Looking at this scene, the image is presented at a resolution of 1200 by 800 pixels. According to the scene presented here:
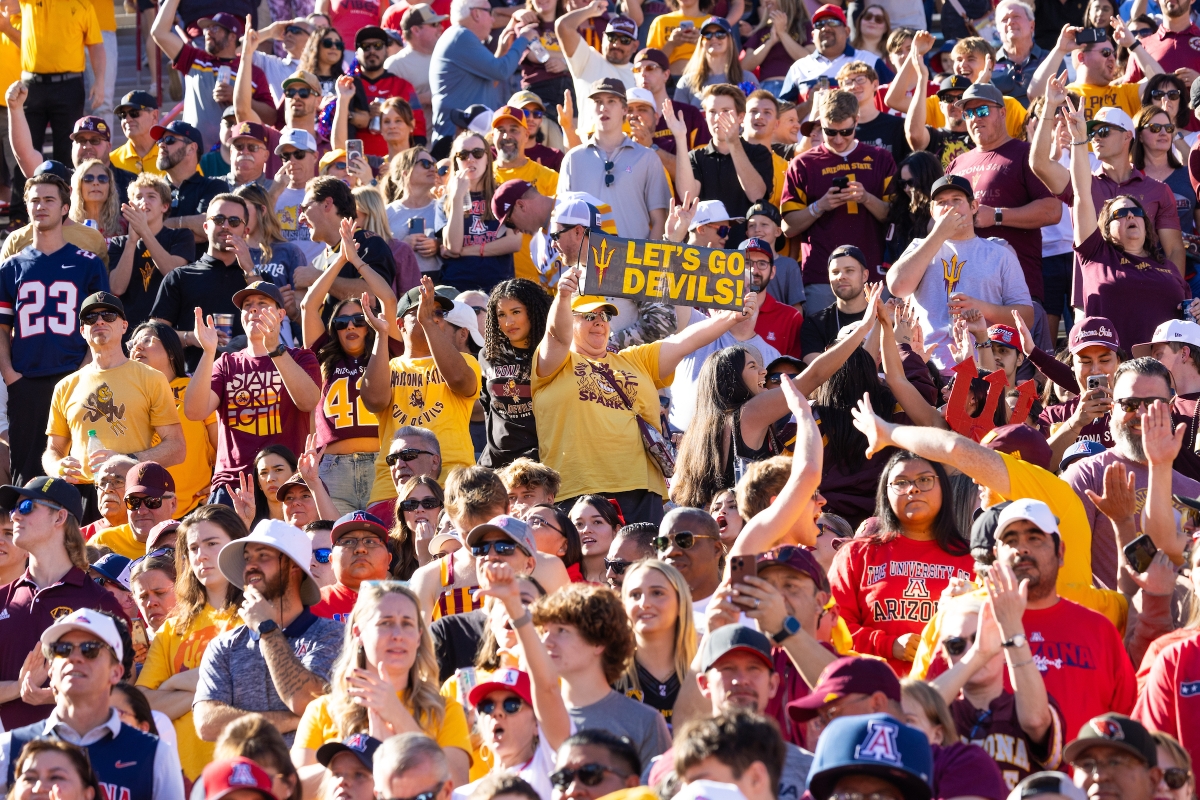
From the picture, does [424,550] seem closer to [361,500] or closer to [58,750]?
[361,500]

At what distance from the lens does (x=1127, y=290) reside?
33.8 feet

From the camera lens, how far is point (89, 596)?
7363 mm

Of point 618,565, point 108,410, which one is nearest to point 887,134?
point 108,410

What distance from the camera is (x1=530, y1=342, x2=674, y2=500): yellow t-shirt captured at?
881cm

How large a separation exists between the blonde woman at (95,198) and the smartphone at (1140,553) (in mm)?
7565

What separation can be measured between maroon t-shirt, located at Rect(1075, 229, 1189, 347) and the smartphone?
380 centimetres

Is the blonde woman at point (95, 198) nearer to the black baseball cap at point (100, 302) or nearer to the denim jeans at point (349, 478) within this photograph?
the black baseball cap at point (100, 302)

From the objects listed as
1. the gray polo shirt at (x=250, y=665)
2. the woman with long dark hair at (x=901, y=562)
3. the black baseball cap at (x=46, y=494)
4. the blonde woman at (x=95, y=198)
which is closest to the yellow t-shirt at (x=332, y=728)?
the gray polo shirt at (x=250, y=665)

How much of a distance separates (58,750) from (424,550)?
262 centimetres

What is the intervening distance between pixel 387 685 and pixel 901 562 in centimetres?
209

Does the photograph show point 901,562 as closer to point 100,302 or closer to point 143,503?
point 143,503

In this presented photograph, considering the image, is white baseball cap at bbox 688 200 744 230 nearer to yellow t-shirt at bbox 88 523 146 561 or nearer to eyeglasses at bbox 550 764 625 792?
yellow t-shirt at bbox 88 523 146 561

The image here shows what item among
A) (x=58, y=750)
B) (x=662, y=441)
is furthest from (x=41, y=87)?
(x=58, y=750)

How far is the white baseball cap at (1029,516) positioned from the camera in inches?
239
